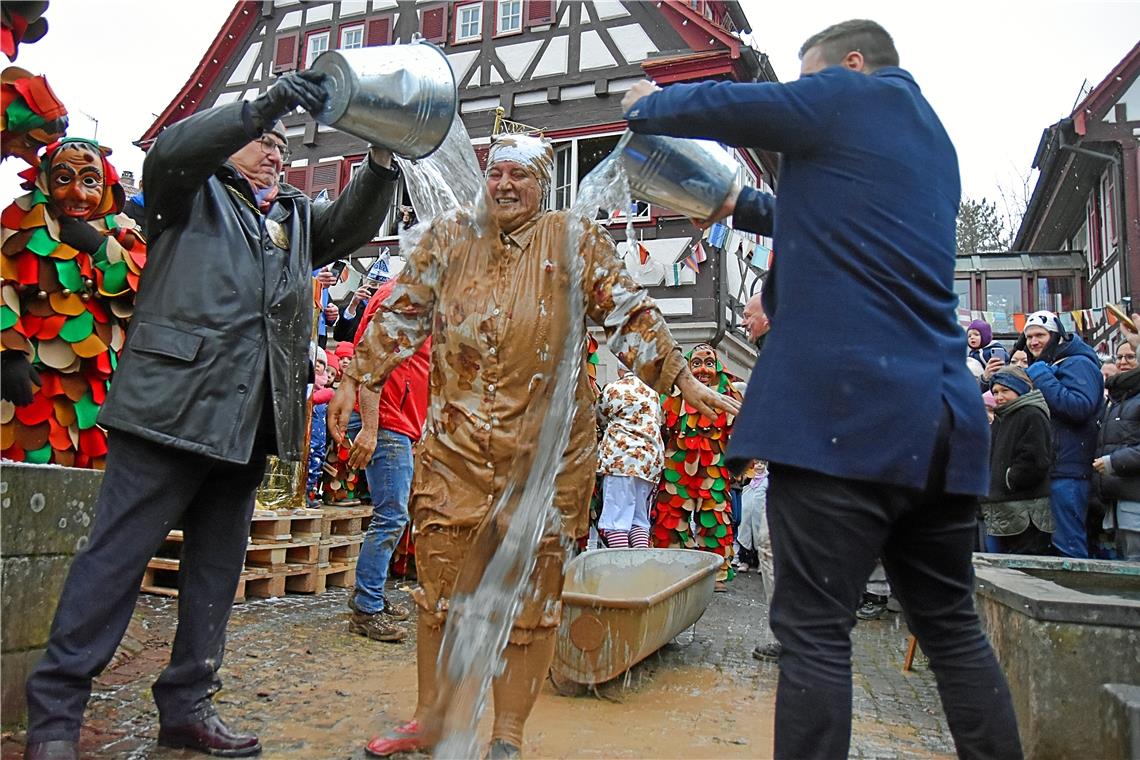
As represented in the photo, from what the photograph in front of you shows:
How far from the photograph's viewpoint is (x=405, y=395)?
4.83 m

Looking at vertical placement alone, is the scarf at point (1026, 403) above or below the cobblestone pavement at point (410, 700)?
above

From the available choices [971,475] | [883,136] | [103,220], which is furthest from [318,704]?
[883,136]

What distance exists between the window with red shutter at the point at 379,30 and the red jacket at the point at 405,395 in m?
12.4

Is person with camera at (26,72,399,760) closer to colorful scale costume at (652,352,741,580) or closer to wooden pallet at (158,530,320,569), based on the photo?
wooden pallet at (158,530,320,569)

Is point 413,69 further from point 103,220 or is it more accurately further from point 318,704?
point 318,704

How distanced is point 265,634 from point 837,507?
11.8 feet

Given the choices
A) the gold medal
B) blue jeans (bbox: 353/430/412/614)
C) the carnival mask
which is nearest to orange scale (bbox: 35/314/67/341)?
the carnival mask

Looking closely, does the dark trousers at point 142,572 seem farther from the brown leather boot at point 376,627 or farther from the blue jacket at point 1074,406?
the blue jacket at point 1074,406

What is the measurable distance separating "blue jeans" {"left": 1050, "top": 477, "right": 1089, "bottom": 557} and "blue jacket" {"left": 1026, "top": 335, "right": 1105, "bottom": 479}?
64 mm

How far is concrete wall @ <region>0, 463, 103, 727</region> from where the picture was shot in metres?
2.68

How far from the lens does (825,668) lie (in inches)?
69.6

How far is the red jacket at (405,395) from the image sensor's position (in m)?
4.73

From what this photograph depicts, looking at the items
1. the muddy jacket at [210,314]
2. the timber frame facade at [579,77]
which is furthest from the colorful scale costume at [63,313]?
the timber frame facade at [579,77]

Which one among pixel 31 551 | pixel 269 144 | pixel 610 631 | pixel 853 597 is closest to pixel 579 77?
pixel 269 144
